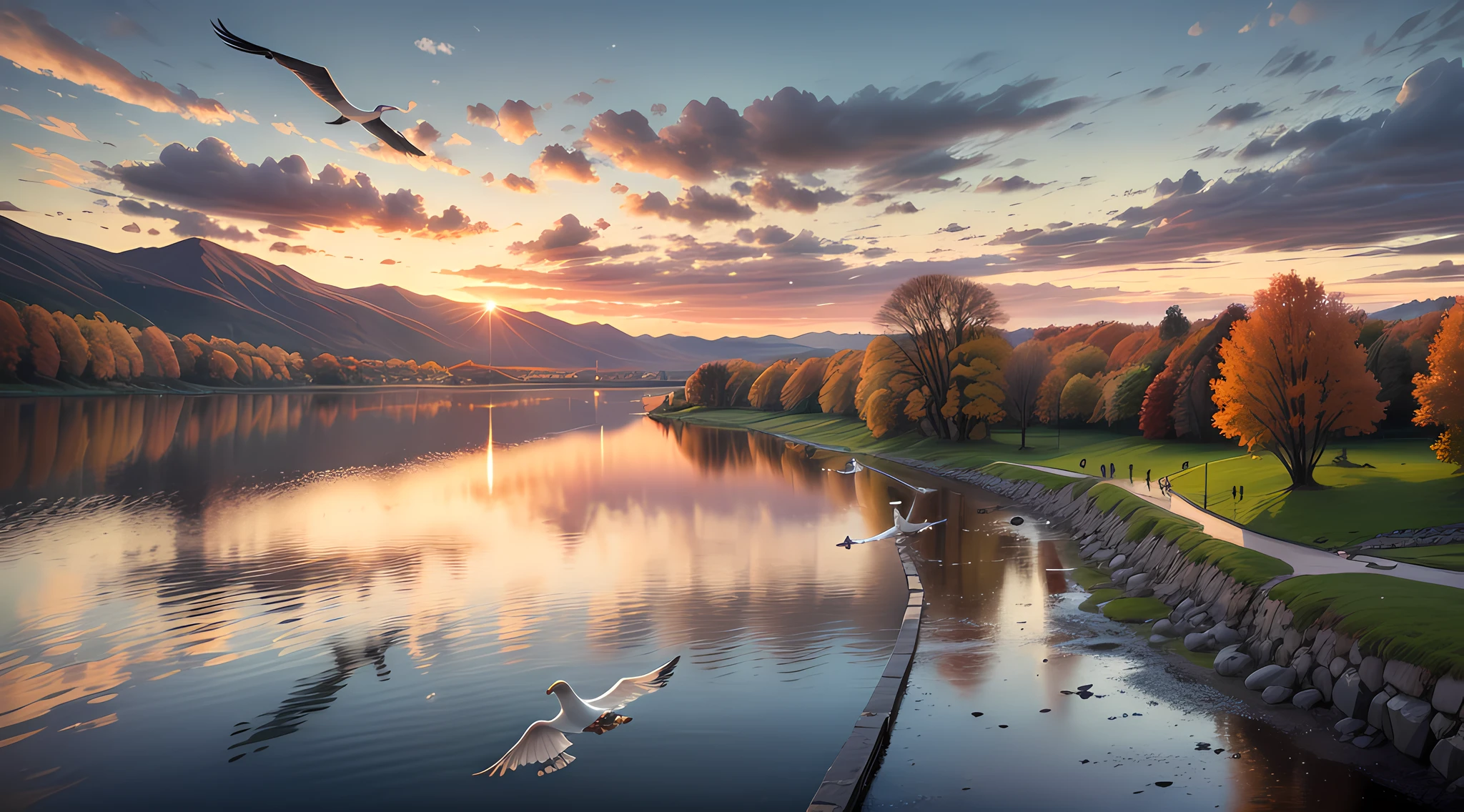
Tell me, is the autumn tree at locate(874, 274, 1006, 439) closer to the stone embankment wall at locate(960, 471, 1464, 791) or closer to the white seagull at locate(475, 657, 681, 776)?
the stone embankment wall at locate(960, 471, 1464, 791)

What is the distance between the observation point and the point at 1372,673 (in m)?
17.0

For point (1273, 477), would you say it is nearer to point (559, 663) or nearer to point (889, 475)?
point (889, 475)

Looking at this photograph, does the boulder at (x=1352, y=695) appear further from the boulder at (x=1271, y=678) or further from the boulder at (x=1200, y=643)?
the boulder at (x=1200, y=643)

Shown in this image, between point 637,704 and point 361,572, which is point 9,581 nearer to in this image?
point 361,572

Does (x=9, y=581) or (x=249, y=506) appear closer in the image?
(x=9, y=581)

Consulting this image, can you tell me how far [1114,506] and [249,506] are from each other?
5583cm

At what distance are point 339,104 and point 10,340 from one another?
676ft

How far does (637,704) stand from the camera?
69.2 ft

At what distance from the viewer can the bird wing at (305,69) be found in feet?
43.7

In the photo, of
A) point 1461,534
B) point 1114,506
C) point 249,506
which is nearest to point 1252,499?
point 1114,506

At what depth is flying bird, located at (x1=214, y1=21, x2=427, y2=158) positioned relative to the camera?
1441 cm

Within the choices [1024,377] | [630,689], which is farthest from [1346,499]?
[1024,377]

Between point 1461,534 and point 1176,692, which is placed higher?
point 1461,534

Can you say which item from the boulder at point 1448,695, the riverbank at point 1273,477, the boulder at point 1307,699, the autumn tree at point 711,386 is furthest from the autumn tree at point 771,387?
the boulder at point 1448,695
